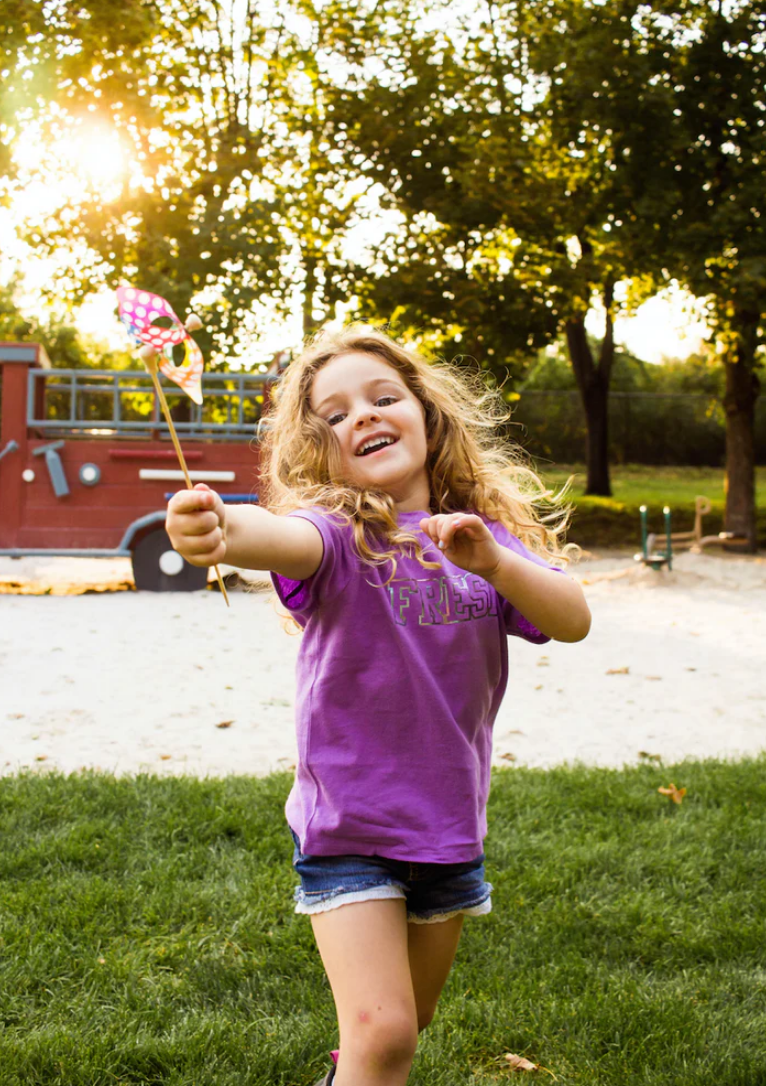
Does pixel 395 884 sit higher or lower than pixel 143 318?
lower

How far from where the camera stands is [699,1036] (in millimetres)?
2367

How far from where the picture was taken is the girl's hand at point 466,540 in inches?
58.4

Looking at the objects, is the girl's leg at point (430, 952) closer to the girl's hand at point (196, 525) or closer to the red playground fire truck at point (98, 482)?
the girl's hand at point (196, 525)

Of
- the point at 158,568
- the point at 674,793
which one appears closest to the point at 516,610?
the point at 674,793

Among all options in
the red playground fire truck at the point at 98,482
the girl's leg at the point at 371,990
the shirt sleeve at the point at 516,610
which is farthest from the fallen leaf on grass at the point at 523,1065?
the red playground fire truck at the point at 98,482

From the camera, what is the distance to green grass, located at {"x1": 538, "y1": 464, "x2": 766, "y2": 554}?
1566cm

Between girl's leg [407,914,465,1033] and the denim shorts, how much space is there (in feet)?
0.14

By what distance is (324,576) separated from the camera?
1.74m

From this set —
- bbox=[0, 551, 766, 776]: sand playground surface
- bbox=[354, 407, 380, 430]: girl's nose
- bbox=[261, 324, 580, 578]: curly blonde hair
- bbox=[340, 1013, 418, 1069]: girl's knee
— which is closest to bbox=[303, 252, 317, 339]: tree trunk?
bbox=[0, 551, 766, 776]: sand playground surface

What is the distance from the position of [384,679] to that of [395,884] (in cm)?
32

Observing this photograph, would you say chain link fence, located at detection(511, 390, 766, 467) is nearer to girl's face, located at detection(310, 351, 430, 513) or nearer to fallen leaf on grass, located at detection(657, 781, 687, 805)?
fallen leaf on grass, located at detection(657, 781, 687, 805)

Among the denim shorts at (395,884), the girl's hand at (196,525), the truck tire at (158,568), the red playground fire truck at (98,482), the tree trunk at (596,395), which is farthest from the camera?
the tree trunk at (596,395)

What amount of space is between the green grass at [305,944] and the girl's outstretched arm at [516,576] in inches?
43.5

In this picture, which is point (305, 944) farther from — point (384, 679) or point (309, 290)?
point (309, 290)
